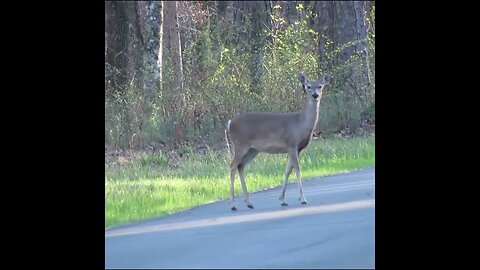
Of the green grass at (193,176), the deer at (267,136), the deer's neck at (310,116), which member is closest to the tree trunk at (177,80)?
the green grass at (193,176)

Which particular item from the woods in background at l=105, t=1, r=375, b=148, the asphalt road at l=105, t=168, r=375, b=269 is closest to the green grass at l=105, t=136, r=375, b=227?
the asphalt road at l=105, t=168, r=375, b=269

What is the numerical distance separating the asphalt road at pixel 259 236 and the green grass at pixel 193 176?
2.61 ft

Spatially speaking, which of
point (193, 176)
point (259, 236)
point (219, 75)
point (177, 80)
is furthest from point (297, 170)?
point (219, 75)

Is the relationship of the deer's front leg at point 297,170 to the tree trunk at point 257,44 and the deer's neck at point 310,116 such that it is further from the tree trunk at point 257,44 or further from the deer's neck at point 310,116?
the tree trunk at point 257,44

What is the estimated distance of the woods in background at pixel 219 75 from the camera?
2919 centimetres

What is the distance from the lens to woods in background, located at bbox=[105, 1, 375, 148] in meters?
29.2

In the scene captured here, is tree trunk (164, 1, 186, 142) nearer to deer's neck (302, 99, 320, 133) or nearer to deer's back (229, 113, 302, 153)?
deer's neck (302, 99, 320, 133)

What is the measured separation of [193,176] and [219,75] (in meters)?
10.4

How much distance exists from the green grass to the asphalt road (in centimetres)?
80

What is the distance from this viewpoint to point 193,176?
68.8 feet

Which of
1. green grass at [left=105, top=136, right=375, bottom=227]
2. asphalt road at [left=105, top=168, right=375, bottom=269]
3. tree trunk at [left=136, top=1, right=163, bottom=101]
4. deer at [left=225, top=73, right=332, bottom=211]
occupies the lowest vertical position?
green grass at [left=105, top=136, right=375, bottom=227]
